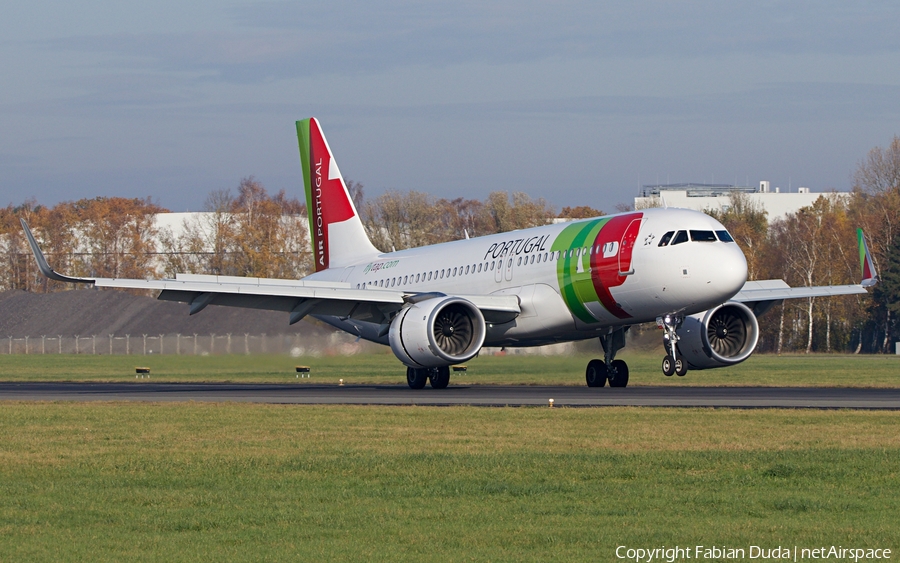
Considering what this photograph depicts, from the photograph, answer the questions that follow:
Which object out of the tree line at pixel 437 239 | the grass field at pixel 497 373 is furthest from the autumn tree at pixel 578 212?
the grass field at pixel 497 373

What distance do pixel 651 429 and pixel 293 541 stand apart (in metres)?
9.86

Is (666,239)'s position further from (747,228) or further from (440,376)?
(747,228)

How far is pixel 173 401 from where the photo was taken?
28094mm

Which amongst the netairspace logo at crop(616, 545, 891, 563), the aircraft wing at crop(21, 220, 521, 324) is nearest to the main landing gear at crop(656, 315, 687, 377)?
the aircraft wing at crop(21, 220, 521, 324)

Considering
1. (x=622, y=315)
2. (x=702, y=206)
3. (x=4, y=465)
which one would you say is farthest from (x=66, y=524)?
(x=702, y=206)

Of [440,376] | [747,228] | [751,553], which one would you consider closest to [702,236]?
[440,376]

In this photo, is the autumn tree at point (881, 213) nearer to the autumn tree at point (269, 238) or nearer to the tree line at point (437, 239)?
the tree line at point (437, 239)

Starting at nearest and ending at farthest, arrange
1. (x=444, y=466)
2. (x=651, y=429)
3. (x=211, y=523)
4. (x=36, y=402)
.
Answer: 1. (x=211, y=523)
2. (x=444, y=466)
3. (x=651, y=429)
4. (x=36, y=402)

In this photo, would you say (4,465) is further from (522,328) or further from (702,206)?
(702,206)

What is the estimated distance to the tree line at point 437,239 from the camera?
89.4m

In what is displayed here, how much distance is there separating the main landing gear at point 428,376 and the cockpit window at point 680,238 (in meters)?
7.85

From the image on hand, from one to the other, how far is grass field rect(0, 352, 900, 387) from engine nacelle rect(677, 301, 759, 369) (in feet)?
10.2

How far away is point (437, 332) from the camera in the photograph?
3238 centimetres

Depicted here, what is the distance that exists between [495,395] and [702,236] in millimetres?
6359
